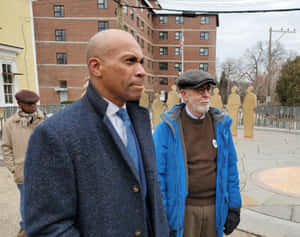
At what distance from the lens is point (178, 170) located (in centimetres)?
200

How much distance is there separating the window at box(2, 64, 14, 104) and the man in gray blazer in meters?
16.3

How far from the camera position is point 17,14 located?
49.8 feet

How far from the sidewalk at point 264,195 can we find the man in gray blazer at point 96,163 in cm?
263

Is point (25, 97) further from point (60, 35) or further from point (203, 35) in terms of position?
point (203, 35)

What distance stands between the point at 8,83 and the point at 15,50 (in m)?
2.25

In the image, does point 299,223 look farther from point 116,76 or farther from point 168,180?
point 116,76

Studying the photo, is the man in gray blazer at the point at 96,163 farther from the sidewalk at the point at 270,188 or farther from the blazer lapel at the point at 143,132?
the sidewalk at the point at 270,188

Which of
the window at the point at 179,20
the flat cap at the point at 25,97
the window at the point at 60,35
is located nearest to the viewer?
the flat cap at the point at 25,97

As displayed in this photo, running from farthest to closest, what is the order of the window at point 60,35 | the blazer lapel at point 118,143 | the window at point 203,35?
the window at point 203,35 → the window at point 60,35 → the blazer lapel at point 118,143

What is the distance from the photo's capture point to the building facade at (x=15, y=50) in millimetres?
14203

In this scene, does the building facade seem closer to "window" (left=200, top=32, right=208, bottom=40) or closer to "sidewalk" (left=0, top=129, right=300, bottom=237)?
"sidewalk" (left=0, top=129, right=300, bottom=237)

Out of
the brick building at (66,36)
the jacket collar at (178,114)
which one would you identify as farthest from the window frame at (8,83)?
the jacket collar at (178,114)

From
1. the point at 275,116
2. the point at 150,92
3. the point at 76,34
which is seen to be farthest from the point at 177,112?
the point at 150,92

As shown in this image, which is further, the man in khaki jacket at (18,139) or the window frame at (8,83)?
the window frame at (8,83)
